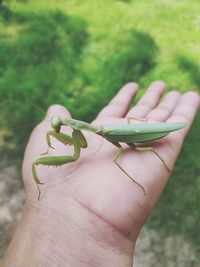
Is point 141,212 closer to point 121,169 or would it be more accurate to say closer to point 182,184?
point 121,169

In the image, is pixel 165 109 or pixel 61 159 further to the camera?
pixel 165 109

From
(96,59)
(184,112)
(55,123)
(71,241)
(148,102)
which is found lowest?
(96,59)

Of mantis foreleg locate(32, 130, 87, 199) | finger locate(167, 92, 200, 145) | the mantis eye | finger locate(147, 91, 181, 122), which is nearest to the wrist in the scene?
mantis foreleg locate(32, 130, 87, 199)

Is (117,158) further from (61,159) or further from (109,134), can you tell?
(61,159)

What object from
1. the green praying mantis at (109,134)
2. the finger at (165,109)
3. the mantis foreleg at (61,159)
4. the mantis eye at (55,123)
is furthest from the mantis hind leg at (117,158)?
the finger at (165,109)

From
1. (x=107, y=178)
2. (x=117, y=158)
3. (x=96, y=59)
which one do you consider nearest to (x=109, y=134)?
(x=117, y=158)

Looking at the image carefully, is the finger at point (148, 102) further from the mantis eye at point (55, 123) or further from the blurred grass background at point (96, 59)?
the mantis eye at point (55, 123)
